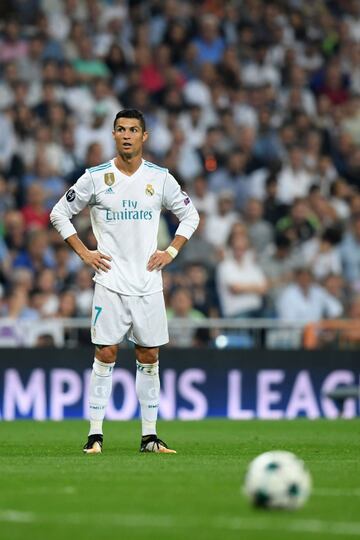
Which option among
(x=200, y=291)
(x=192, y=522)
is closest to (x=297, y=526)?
(x=192, y=522)

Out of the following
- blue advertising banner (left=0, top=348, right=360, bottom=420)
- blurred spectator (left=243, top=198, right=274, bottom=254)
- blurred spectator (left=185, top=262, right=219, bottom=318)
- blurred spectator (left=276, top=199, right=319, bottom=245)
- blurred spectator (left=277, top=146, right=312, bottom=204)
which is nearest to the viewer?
blue advertising banner (left=0, top=348, right=360, bottom=420)

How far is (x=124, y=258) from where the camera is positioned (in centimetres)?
1157

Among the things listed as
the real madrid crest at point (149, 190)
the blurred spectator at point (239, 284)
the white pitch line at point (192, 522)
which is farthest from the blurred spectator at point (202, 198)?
the white pitch line at point (192, 522)

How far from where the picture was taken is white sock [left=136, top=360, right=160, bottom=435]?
457 inches

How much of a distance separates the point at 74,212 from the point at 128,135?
0.78m

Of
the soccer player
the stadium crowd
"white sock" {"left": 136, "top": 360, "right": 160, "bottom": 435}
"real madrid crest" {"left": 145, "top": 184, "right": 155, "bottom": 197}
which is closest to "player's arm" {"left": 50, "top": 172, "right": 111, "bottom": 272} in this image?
the soccer player

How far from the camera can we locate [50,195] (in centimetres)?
1986

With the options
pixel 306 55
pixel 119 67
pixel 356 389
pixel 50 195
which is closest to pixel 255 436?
pixel 356 389

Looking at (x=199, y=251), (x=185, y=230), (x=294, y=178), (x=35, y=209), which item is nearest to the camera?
(x=185, y=230)

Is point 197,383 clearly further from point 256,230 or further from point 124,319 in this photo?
point 124,319

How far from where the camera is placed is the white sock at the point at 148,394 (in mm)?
11617

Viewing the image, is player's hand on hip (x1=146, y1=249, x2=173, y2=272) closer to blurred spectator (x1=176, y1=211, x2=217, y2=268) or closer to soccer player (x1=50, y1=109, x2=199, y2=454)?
soccer player (x1=50, y1=109, x2=199, y2=454)

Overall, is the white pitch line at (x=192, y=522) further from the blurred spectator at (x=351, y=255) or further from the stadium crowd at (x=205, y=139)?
the blurred spectator at (x=351, y=255)

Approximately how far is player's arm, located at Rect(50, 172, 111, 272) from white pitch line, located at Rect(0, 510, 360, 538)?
420 centimetres
